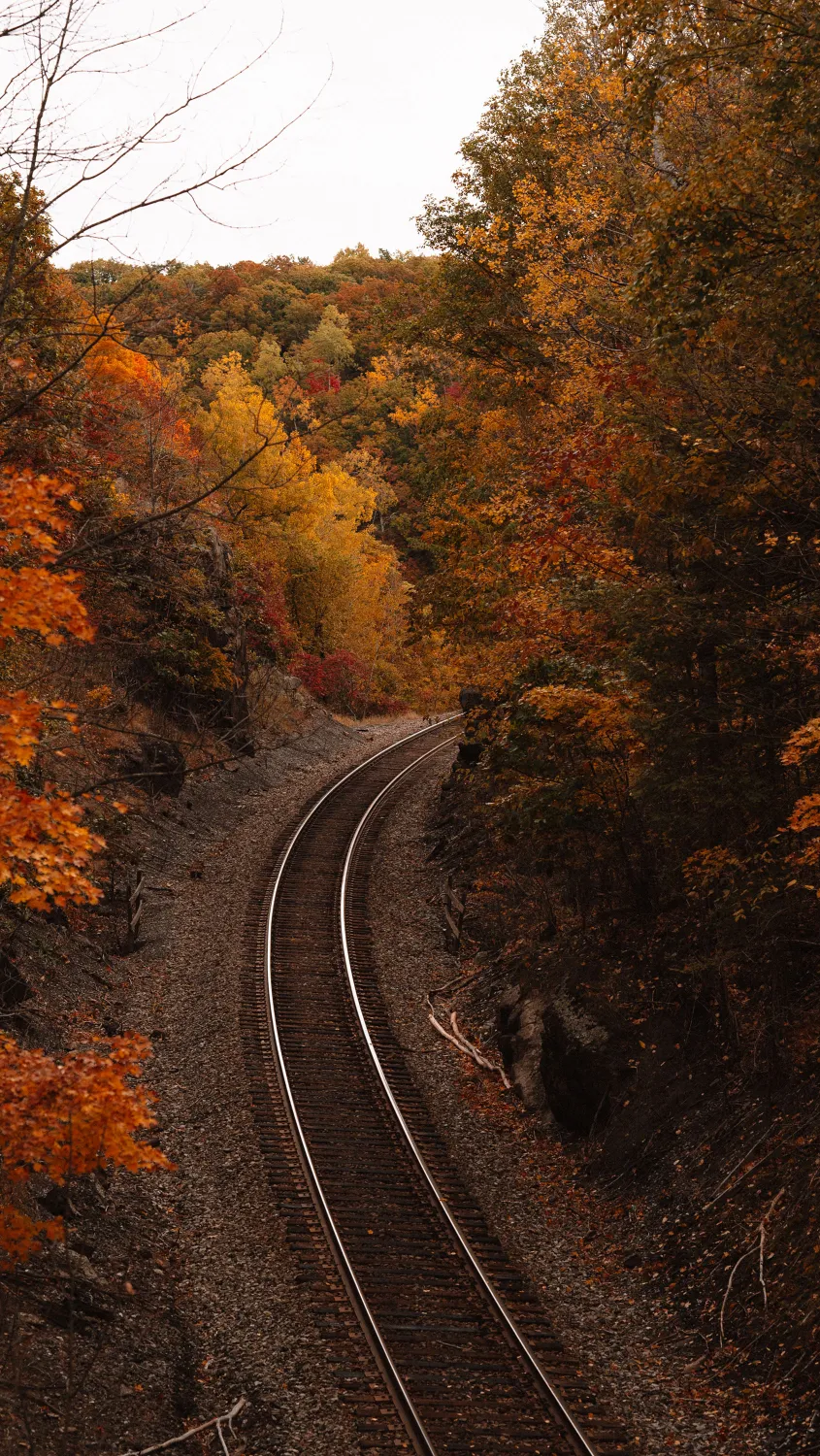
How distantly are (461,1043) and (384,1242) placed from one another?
534 centimetres

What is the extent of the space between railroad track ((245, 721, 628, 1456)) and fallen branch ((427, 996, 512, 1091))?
83 cm

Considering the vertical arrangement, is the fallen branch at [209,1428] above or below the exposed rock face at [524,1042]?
above

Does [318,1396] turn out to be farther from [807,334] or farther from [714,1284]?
[807,334]

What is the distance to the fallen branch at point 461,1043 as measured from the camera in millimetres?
15193

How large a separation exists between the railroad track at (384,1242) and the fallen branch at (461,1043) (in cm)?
83

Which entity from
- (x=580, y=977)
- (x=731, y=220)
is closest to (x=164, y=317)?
(x=731, y=220)

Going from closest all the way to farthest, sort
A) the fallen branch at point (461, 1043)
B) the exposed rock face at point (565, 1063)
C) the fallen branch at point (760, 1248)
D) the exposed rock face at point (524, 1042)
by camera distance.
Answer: the fallen branch at point (760, 1248) < the exposed rock face at point (565, 1063) < the exposed rock face at point (524, 1042) < the fallen branch at point (461, 1043)

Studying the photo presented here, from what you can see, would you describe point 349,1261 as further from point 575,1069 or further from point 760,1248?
point 575,1069

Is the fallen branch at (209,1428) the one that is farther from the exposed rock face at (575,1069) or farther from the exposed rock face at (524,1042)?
the exposed rock face at (524,1042)

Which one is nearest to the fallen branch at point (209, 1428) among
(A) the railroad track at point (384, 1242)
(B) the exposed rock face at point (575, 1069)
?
(A) the railroad track at point (384, 1242)

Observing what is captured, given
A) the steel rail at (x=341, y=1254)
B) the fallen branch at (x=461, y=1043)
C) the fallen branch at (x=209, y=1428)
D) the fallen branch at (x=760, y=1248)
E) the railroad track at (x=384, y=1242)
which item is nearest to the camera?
the fallen branch at (x=209, y=1428)

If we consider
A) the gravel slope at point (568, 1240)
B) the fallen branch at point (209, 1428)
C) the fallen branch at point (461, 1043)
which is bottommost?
the gravel slope at point (568, 1240)

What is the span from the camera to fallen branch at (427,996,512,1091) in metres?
15.2

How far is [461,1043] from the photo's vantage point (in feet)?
52.7
